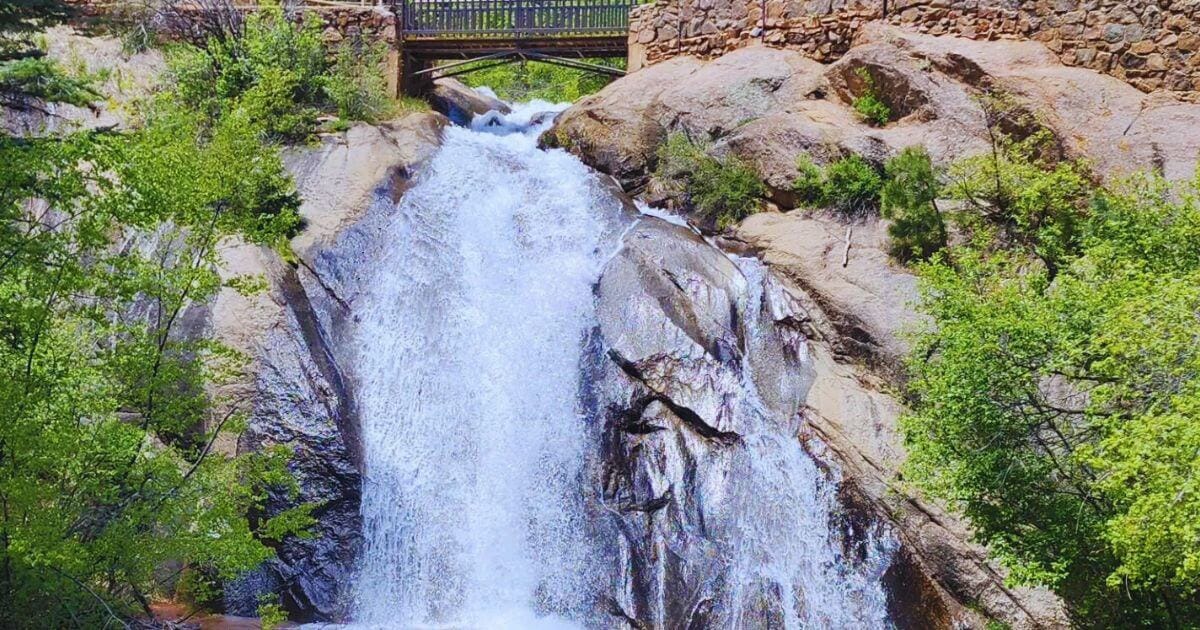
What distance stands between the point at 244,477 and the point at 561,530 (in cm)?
448

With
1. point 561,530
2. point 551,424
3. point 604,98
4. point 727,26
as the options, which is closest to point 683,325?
point 551,424

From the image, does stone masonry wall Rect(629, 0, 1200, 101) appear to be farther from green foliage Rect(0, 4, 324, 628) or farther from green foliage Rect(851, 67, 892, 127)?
green foliage Rect(0, 4, 324, 628)

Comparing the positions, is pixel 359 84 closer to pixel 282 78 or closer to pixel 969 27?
pixel 282 78

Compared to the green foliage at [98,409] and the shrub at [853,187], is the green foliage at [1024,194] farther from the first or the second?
the green foliage at [98,409]

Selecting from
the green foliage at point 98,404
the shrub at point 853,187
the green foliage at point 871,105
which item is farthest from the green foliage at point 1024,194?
the green foliage at point 98,404

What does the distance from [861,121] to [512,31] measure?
889 centimetres

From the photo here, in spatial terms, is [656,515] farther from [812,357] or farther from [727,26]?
[727,26]

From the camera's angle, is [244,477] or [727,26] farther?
[727,26]

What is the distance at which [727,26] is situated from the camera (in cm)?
2425

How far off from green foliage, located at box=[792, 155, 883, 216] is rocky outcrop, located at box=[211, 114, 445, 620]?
7.72 metres

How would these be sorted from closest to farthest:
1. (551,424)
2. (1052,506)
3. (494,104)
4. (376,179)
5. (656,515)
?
(1052,506)
(656,515)
(551,424)
(376,179)
(494,104)

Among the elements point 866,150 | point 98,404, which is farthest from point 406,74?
point 98,404

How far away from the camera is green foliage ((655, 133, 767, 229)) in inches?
812

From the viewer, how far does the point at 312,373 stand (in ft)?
54.2
